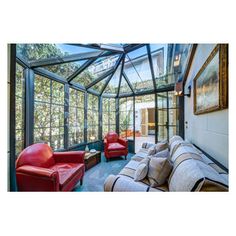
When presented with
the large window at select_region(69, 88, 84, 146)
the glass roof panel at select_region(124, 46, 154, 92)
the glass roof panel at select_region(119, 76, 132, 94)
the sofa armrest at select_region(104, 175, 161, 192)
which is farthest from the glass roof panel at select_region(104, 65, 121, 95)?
the sofa armrest at select_region(104, 175, 161, 192)

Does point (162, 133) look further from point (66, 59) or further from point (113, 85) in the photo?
point (66, 59)

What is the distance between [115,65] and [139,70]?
2.07 feet

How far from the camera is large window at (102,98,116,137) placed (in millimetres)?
3909

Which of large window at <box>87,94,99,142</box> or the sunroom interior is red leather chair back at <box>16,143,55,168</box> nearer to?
the sunroom interior

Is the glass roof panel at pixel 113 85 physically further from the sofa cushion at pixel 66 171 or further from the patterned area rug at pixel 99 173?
the sofa cushion at pixel 66 171

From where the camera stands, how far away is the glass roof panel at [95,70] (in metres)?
2.85

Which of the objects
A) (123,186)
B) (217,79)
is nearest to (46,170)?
(123,186)
